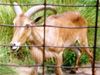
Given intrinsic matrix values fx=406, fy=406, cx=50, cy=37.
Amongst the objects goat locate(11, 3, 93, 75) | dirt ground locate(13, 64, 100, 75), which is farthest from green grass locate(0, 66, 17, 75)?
goat locate(11, 3, 93, 75)

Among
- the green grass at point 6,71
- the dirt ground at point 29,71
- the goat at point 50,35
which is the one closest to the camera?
the goat at point 50,35

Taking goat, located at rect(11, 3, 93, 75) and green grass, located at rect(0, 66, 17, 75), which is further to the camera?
green grass, located at rect(0, 66, 17, 75)

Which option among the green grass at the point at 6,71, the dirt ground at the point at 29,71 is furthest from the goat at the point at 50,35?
the green grass at the point at 6,71

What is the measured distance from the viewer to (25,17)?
21.4 ft

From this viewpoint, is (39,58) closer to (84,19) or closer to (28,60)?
(28,60)

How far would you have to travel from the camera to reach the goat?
21.0 feet

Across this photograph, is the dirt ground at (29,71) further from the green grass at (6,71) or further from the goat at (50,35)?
the goat at (50,35)

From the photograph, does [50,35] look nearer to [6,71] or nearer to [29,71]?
[29,71]

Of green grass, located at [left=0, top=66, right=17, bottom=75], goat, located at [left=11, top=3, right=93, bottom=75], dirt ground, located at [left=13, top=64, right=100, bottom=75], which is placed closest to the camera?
goat, located at [left=11, top=3, right=93, bottom=75]

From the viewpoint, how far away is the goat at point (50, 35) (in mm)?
6406

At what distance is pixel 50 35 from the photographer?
7.33 m

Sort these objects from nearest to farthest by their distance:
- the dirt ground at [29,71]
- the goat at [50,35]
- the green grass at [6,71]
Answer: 1. the goat at [50,35]
2. the green grass at [6,71]
3. the dirt ground at [29,71]

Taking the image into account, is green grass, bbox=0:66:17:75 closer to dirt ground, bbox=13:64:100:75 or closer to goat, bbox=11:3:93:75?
dirt ground, bbox=13:64:100:75

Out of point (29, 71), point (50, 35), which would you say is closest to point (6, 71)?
point (29, 71)
